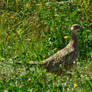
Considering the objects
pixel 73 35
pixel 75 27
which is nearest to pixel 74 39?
pixel 73 35

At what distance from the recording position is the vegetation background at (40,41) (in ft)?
17.1

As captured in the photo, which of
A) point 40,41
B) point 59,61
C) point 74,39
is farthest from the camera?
point 40,41

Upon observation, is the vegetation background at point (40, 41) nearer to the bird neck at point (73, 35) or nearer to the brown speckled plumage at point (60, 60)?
the brown speckled plumage at point (60, 60)

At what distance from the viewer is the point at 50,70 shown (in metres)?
6.12

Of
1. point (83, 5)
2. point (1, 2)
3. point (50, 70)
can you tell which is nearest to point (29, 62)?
point (50, 70)

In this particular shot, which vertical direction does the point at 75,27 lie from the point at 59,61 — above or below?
above

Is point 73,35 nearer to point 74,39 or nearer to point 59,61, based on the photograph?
point 74,39

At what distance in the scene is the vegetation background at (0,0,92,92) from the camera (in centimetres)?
523

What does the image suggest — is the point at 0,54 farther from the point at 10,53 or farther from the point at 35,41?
the point at 35,41

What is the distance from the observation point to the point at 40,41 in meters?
7.25

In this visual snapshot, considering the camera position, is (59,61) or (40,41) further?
(40,41)

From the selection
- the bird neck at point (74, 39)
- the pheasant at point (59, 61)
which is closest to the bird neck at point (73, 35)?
the bird neck at point (74, 39)

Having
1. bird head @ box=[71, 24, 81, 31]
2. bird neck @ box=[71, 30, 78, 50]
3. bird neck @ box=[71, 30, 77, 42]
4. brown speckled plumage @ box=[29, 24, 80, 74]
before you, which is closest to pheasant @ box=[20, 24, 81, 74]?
brown speckled plumage @ box=[29, 24, 80, 74]

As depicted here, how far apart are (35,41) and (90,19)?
50.3 inches
